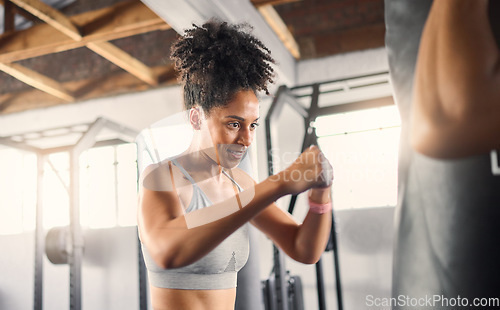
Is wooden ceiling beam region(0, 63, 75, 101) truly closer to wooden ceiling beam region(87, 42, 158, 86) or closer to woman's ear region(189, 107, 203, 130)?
wooden ceiling beam region(87, 42, 158, 86)

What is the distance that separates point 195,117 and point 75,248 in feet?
6.41

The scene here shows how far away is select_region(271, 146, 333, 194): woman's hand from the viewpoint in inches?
10.9

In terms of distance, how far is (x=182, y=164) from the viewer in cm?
45

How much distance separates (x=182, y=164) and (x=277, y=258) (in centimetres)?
128

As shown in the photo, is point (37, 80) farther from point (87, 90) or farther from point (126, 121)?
point (126, 121)

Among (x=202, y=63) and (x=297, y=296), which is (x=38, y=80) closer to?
(x=297, y=296)

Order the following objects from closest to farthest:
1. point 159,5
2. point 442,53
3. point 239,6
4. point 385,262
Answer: point 442,53
point 159,5
point 239,6
point 385,262

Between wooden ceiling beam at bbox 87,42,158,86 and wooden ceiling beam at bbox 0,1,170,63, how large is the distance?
138 mm

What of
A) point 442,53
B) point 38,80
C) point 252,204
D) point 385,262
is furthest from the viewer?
point 38,80

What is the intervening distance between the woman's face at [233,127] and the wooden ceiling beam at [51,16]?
186cm

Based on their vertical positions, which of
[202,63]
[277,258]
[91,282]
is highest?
[202,63]

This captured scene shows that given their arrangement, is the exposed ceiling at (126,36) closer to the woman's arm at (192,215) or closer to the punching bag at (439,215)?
the woman's arm at (192,215)

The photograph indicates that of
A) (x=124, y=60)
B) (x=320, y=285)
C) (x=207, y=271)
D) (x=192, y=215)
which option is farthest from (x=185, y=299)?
(x=124, y=60)

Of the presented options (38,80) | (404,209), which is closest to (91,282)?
(38,80)
